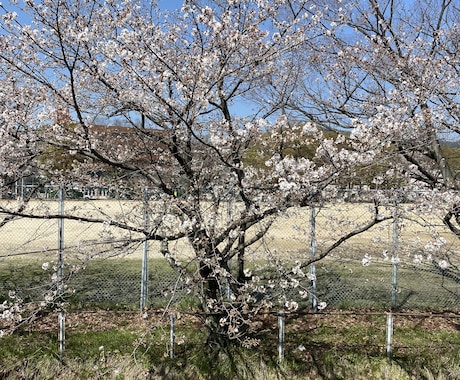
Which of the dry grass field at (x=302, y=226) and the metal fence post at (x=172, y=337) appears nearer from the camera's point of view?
the dry grass field at (x=302, y=226)

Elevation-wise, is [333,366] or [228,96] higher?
[228,96]

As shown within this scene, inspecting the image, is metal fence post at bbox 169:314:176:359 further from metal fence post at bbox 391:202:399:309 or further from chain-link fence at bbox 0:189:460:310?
metal fence post at bbox 391:202:399:309

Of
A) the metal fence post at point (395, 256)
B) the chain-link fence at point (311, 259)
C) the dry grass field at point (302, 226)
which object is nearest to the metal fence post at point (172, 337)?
the chain-link fence at point (311, 259)

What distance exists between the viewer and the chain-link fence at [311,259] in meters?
4.36

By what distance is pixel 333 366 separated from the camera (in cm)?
458

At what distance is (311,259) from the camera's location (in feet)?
15.8

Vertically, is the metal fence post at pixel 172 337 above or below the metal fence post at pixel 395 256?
below

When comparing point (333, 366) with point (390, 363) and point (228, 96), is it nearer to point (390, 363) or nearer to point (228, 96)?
point (390, 363)

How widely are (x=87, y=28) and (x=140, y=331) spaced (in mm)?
3619

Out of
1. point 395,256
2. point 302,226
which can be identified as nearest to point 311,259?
point 395,256

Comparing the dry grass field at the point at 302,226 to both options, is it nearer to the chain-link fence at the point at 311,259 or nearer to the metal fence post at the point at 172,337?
the chain-link fence at the point at 311,259

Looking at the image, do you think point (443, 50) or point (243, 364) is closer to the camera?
point (243, 364)

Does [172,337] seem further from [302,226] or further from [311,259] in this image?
[302,226]

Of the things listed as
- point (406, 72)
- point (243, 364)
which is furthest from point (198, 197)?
point (406, 72)
